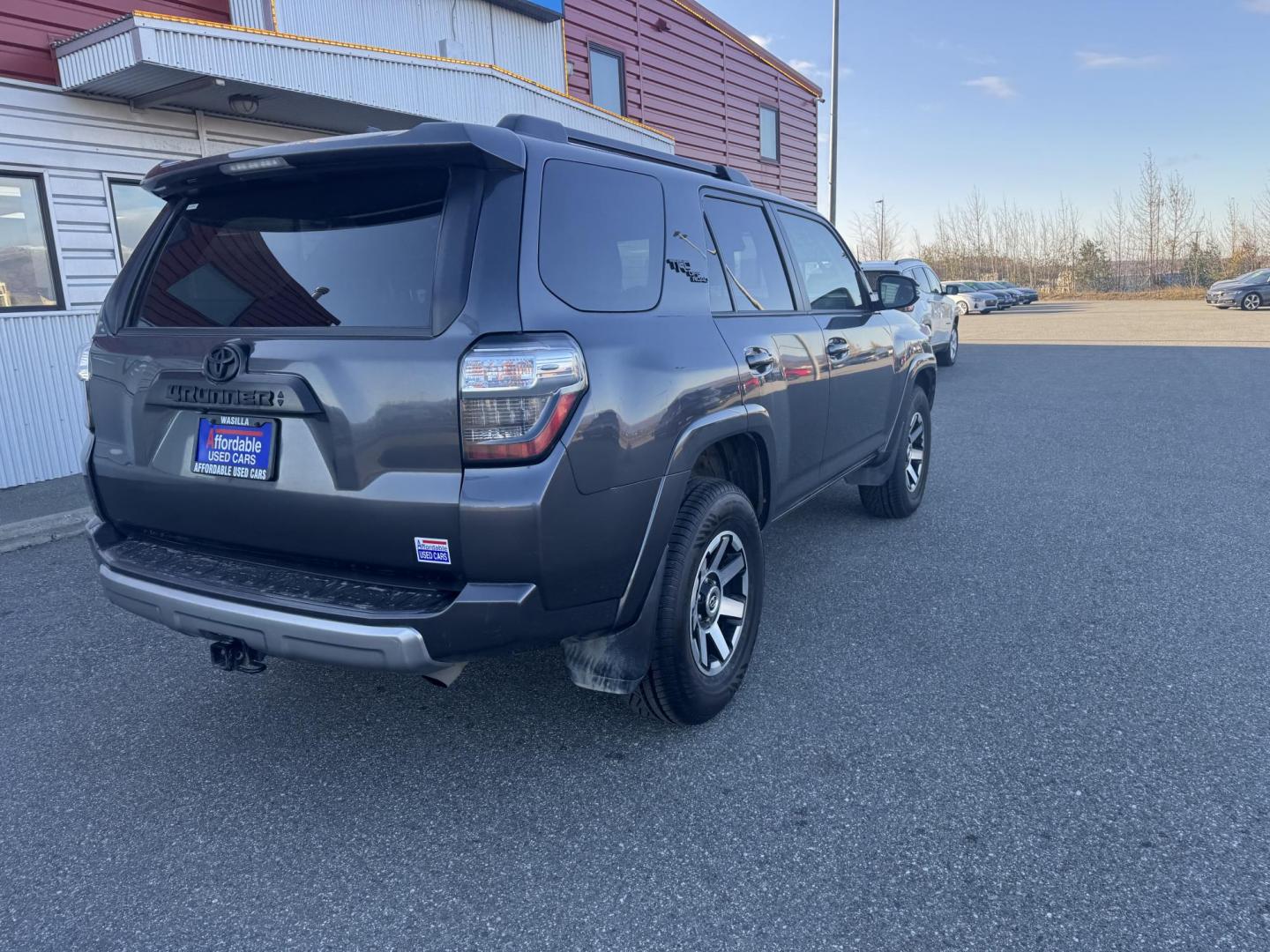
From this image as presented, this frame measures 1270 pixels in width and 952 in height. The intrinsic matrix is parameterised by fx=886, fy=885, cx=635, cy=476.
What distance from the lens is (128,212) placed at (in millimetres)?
8117

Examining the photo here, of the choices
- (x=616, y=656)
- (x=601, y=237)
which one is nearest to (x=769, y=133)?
(x=601, y=237)

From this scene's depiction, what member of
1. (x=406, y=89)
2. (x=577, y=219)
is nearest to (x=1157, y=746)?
(x=577, y=219)

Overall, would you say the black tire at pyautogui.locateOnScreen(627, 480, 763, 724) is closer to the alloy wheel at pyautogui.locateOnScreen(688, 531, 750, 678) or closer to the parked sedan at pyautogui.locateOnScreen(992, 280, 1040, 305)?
the alloy wheel at pyautogui.locateOnScreen(688, 531, 750, 678)

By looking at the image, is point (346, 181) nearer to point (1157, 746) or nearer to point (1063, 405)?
point (1157, 746)

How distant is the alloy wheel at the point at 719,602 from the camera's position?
3133 mm

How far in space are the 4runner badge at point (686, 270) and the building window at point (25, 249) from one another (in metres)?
6.76

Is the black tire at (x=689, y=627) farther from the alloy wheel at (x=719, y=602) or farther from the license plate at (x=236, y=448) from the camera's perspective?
the license plate at (x=236, y=448)

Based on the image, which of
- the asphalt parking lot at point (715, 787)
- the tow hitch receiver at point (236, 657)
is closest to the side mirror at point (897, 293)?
the asphalt parking lot at point (715, 787)

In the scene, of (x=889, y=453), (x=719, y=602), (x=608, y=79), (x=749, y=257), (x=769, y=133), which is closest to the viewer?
Result: (x=719, y=602)

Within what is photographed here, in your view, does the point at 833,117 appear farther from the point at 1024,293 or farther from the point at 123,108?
the point at 1024,293

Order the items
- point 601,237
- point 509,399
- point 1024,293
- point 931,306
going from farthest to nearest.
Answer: point 1024,293 → point 931,306 → point 601,237 → point 509,399

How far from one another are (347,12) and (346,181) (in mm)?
8101

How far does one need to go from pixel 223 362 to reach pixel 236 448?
0.82 feet

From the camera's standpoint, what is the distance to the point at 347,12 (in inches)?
366
